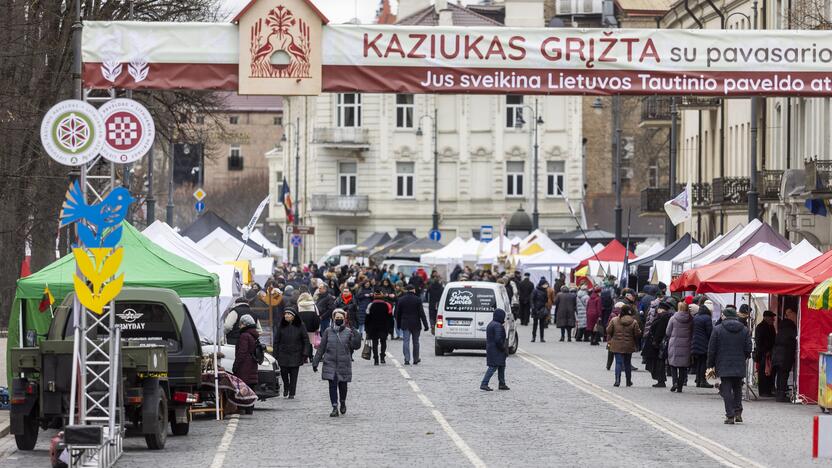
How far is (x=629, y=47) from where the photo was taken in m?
24.0

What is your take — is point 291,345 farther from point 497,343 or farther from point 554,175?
point 554,175

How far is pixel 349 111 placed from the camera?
325 feet

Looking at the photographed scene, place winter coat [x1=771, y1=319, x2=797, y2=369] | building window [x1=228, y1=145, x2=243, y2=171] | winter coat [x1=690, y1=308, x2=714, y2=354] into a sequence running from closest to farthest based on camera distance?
winter coat [x1=771, y1=319, x2=797, y2=369] → winter coat [x1=690, y1=308, x2=714, y2=354] → building window [x1=228, y1=145, x2=243, y2=171]

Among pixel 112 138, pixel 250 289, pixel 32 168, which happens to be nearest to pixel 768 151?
pixel 250 289

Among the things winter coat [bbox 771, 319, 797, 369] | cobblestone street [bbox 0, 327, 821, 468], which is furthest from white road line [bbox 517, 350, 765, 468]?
winter coat [bbox 771, 319, 797, 369]

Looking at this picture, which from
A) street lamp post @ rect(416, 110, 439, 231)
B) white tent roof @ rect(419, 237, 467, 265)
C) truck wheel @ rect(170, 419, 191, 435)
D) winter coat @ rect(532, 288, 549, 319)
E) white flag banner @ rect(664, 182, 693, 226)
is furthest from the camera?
street lamp post @ rect(416, 110, 439, 231)

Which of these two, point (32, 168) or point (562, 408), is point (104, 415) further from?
point (32, 168)

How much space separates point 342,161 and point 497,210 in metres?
9.39

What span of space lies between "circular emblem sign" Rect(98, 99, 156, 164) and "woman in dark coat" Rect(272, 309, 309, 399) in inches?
322

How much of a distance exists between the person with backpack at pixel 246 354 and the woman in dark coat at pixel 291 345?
1.54m

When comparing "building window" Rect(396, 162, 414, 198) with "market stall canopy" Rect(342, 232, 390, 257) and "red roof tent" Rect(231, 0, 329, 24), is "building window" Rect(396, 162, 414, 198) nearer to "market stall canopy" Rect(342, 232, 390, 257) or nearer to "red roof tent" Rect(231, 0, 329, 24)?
"market stall canopy" Rect(342, 232, 390, 257)

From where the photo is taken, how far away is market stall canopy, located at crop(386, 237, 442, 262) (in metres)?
77.0

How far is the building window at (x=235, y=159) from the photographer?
167m

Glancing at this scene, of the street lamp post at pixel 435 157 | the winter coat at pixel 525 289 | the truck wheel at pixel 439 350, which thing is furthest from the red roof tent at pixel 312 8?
the street lamp post at pixel 435 157
